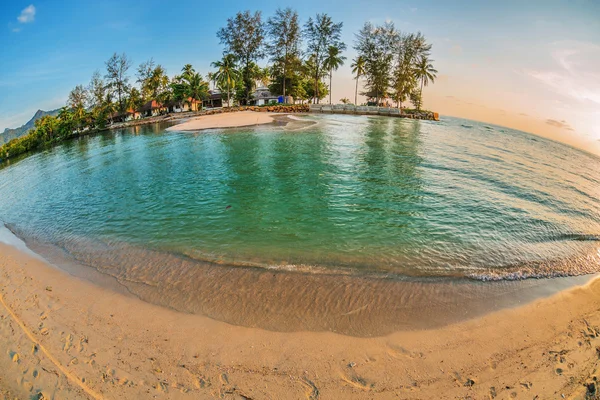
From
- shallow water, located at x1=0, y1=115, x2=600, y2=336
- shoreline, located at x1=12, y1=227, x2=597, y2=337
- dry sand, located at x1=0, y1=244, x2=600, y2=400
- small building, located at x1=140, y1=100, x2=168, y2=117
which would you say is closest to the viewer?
dry sand, located at x1=0, y1=244, x2=600, y2=400

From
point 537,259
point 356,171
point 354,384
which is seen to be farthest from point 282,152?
point 354,384

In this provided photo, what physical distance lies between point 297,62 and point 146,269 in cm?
8086

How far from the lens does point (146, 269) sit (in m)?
8.79

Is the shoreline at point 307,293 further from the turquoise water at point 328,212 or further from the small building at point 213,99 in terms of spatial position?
the small building at point 213,99

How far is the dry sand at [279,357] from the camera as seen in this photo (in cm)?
469

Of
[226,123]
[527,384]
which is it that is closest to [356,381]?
[527,384]

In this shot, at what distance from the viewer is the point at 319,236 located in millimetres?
10531

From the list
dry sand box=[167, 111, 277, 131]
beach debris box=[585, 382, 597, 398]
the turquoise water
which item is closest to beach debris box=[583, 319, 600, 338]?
beach debris box=[585, 382, 597, 398]

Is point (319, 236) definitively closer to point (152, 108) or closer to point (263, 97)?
point (263, 97)

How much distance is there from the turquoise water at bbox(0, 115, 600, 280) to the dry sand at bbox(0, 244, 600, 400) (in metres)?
2.48

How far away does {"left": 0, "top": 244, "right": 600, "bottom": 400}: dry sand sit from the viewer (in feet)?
15.4

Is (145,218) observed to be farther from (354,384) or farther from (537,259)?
(537,259)

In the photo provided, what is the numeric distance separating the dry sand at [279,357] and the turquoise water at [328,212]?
2476 mm

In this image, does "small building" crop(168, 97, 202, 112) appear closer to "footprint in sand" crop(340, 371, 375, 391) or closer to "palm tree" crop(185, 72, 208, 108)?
"palm tree" crop(185, 72, 208, 108)
